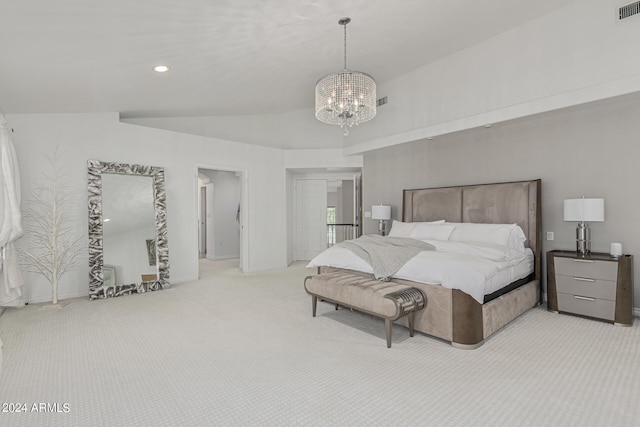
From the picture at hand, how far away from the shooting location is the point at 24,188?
4410 millimetres

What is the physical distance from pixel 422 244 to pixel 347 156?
A: 3.45m

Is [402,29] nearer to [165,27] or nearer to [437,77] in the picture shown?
[437,77]

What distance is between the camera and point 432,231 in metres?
4.83

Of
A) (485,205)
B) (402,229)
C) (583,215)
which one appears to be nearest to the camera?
(583,215)

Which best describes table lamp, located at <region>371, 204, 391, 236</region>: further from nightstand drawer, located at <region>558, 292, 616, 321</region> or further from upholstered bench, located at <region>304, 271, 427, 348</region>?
nightstand drawer, located at <region>558, 292, 616, 321</region>

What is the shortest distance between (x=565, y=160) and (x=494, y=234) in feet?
4.08

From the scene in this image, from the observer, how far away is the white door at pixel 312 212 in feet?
26.3

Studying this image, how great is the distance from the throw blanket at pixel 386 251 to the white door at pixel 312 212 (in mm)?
3680

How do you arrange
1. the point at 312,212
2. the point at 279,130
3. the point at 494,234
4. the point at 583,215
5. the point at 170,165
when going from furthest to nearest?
the point at 312,212 → the point at 279,130 → the point at 170,165 → the point at 494,234 → the point at 583,215

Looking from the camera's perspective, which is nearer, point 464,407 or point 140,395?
point 464,407

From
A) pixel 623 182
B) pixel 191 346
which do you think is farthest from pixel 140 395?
pixel 623 182

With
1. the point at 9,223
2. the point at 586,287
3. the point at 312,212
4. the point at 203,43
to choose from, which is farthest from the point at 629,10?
the point at 9,223

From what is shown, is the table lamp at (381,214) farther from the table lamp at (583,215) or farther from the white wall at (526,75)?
the table lamp at (583,215)

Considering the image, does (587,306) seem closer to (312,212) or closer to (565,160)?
(565,160)
